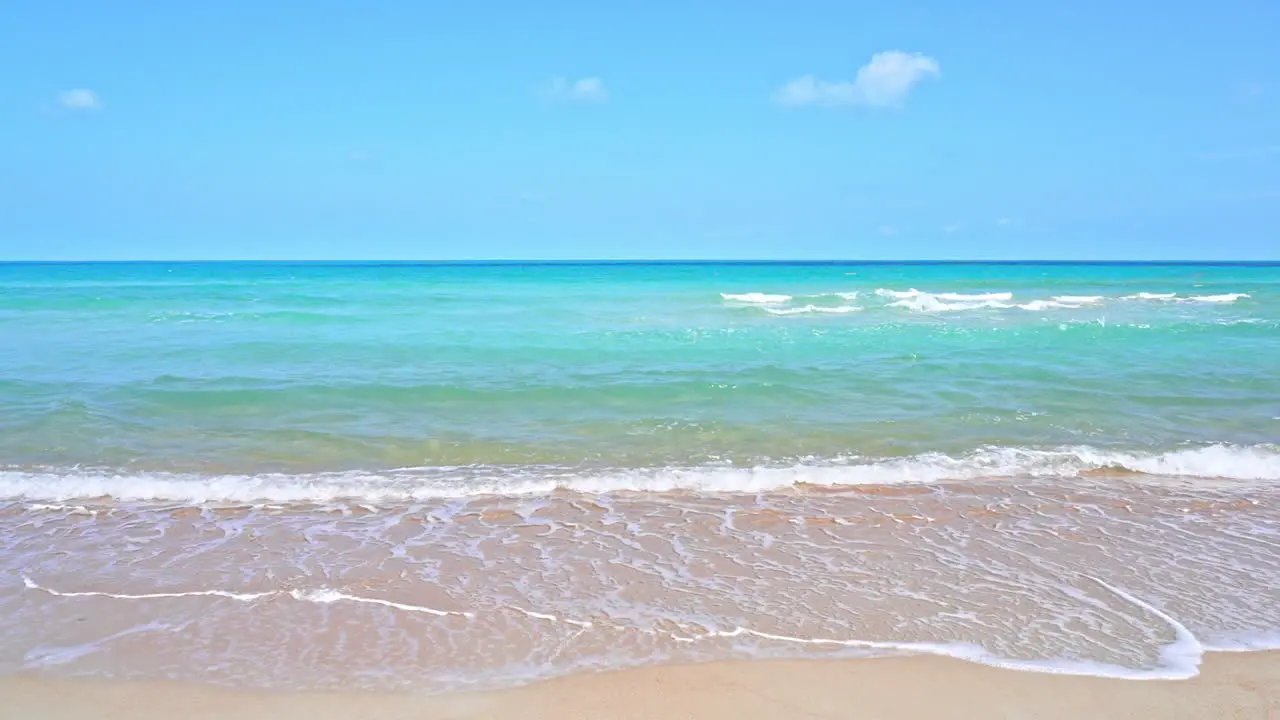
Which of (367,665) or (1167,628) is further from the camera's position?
(1167,628)

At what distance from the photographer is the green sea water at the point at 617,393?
8250 mm

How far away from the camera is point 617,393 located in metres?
11.2

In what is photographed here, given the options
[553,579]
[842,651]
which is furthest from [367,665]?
[842,651]

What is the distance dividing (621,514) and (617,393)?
4986 mm

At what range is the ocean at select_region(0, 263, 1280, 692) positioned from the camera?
4129 mm

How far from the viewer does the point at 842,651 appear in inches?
157

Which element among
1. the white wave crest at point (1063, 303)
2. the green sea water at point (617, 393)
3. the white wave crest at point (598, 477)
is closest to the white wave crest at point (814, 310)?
the green sea water at point (617, 393)

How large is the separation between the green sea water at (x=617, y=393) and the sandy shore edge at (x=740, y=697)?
155 inches

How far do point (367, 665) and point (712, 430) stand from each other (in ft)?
18.6

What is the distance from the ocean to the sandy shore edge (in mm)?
139

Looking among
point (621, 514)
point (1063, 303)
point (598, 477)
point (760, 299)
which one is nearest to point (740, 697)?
point (621, 514)

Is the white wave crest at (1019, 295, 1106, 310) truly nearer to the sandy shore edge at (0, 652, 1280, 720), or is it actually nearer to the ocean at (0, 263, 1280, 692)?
the ocean at (0, 263, 1280, 692)

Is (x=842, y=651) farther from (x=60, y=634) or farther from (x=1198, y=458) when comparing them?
(x=1198, y=458)

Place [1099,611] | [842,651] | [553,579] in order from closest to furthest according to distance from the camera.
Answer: [842,651]
[1099,611]
[553,579]
